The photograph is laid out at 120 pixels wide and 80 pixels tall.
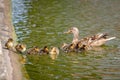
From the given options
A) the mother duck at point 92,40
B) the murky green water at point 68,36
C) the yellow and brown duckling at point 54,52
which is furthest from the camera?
the mother duck at point 92,40

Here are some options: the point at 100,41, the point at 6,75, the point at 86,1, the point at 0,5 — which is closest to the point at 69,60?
the point at 100,41

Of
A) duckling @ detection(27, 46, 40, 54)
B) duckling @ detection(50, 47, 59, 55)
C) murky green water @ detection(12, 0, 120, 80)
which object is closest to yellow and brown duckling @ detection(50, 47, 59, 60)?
duckling @ detection(50, 47, 59, 55)

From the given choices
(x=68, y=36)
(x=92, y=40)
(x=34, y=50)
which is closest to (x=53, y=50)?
(x=34, y=50)

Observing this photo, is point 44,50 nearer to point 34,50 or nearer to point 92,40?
point 34,50

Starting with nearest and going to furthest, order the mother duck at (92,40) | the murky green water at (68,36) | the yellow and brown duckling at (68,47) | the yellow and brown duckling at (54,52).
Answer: the murky green water at (68,36), the yellow and brown duckling at (54,52), the yellow and brown duckling at (68,47), the mother duck at (92,40)

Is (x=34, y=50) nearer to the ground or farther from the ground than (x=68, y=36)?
nearer to the ground

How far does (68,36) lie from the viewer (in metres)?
13.6

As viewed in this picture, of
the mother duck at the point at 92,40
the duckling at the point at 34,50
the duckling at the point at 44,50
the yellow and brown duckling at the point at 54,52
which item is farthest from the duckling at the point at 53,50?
the mother duck at the point at 92,40

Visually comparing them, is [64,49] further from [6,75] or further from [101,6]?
[101,6]

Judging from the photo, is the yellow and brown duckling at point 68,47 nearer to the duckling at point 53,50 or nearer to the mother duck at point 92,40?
the mother duck at point 92,40

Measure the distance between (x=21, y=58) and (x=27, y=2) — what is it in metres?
14.4

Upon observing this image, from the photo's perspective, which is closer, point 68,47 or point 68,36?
point 68,47

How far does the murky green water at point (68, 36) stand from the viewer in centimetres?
939

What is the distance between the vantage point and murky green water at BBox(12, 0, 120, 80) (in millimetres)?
9391
